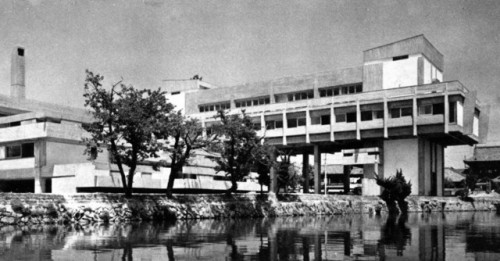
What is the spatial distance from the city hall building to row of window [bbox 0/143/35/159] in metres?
0.10

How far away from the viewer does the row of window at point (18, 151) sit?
175ft

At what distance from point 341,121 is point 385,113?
6.54 metres

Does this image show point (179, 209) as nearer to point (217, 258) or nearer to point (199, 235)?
point (199, 235)

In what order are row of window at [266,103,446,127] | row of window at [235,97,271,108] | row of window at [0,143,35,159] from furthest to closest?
row of window at [235,97,271,108], row of window at [266,103,446,127], row of window at [0,143,35,159]

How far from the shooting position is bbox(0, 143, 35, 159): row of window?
53.2 m

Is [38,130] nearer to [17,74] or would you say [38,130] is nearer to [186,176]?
[186,176]

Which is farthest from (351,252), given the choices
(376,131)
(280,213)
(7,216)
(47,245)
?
(376,131)

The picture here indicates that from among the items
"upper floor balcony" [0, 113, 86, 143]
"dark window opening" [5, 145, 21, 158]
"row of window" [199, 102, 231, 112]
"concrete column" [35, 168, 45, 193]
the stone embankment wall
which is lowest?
the stone embankment wall

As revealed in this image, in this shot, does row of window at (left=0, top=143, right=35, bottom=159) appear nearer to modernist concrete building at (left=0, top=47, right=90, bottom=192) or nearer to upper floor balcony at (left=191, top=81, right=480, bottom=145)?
modernist concrete building at (left=0, top=47, right=90, bottom=192)

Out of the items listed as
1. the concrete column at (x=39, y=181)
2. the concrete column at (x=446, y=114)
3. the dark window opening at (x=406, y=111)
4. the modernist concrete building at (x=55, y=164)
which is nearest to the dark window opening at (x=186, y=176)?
the modernist concrete building at (x=55, y=164)

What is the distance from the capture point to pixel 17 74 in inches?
2756

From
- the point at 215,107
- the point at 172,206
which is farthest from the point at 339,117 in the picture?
the point at 172,206

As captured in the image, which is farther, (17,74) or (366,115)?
(366,115)

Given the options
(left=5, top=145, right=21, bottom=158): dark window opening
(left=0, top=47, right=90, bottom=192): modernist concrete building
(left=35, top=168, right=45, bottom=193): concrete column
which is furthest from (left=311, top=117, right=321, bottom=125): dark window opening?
(left=5, top=145, right=21, bottom=158): dark window opening
